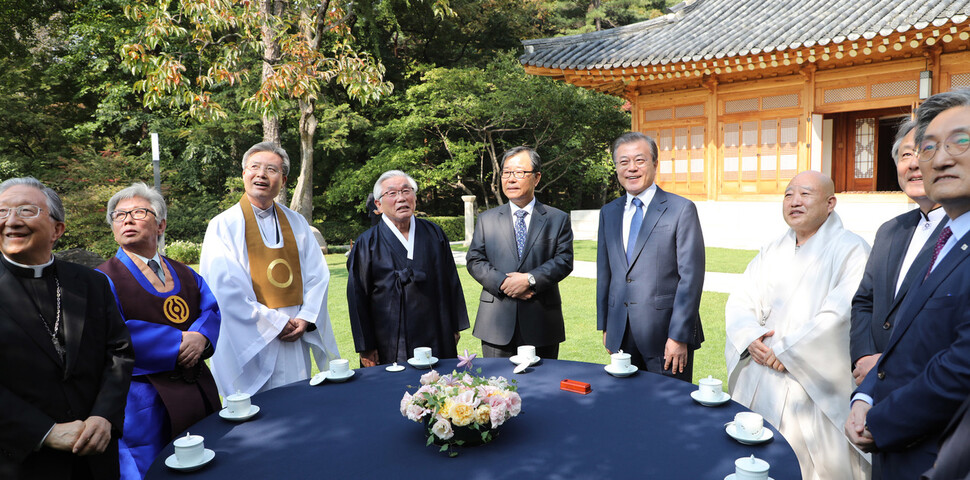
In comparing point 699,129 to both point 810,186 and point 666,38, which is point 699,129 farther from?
point 810,186

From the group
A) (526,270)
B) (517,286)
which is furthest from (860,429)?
(526,270)

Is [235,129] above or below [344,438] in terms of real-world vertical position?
above

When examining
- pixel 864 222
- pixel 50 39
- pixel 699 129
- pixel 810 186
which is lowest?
pixel 864 222

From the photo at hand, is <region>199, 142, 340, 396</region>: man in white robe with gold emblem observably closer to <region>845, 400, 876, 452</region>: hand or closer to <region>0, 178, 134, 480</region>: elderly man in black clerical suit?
<region>0, 178, 134, 480</region>: elderly man in black clerical suit

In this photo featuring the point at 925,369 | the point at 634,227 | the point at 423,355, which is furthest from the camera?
the point at 634,227

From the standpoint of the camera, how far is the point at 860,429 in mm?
1925

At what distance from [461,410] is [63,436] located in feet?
4.36

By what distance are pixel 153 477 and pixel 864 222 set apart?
11.7m

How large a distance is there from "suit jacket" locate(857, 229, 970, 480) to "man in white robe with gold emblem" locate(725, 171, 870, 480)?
0.77 m

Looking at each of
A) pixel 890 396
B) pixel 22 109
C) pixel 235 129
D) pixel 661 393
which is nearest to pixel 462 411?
pixel 661 393

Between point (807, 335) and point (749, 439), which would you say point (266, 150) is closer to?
point (749, 439)

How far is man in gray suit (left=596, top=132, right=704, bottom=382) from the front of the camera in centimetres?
302

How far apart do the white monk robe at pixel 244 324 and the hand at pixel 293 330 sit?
3cm

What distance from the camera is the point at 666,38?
11.3m
